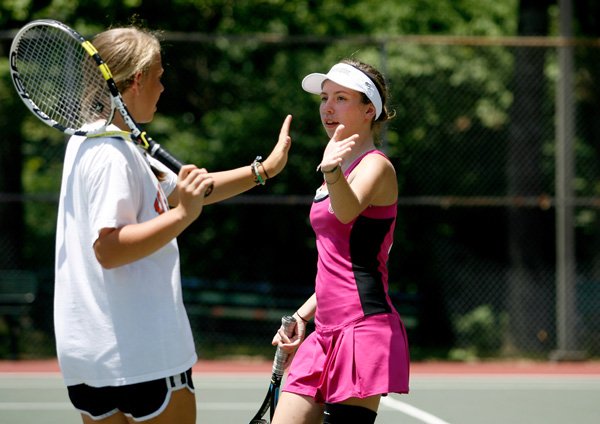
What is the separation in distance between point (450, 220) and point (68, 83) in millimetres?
9114

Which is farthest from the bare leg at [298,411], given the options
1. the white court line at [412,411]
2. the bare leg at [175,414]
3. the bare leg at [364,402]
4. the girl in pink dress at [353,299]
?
the white court line at [412,411]

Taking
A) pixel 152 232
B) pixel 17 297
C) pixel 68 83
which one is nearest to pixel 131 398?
pixel 152 232

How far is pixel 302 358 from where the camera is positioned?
363 centimetres

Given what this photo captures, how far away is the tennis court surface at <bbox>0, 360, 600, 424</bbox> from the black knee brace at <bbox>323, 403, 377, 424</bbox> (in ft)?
10.3

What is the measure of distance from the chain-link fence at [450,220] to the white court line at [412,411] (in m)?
3.17

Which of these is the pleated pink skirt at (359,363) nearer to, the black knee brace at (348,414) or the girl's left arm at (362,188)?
the black knee brace at (348,414)

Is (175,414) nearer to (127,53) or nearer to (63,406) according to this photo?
(127,53)

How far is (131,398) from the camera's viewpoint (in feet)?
8.81

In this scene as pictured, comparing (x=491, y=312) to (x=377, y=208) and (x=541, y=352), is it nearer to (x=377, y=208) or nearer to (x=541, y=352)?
(x=541, y=352)

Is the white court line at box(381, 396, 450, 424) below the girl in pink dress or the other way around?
below

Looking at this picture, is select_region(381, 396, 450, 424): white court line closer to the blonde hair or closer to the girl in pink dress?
the girl in pink dress

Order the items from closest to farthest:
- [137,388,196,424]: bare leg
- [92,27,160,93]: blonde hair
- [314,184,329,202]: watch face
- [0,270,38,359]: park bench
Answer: [137,388,196,424]: bare leg
[92,27,160,93]: blonde hair
[314,184,329,202]: watch face
[0,270,38,359]: park bench

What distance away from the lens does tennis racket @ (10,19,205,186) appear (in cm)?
286

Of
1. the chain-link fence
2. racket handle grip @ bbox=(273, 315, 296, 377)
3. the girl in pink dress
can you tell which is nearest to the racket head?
the girl in pink dress
